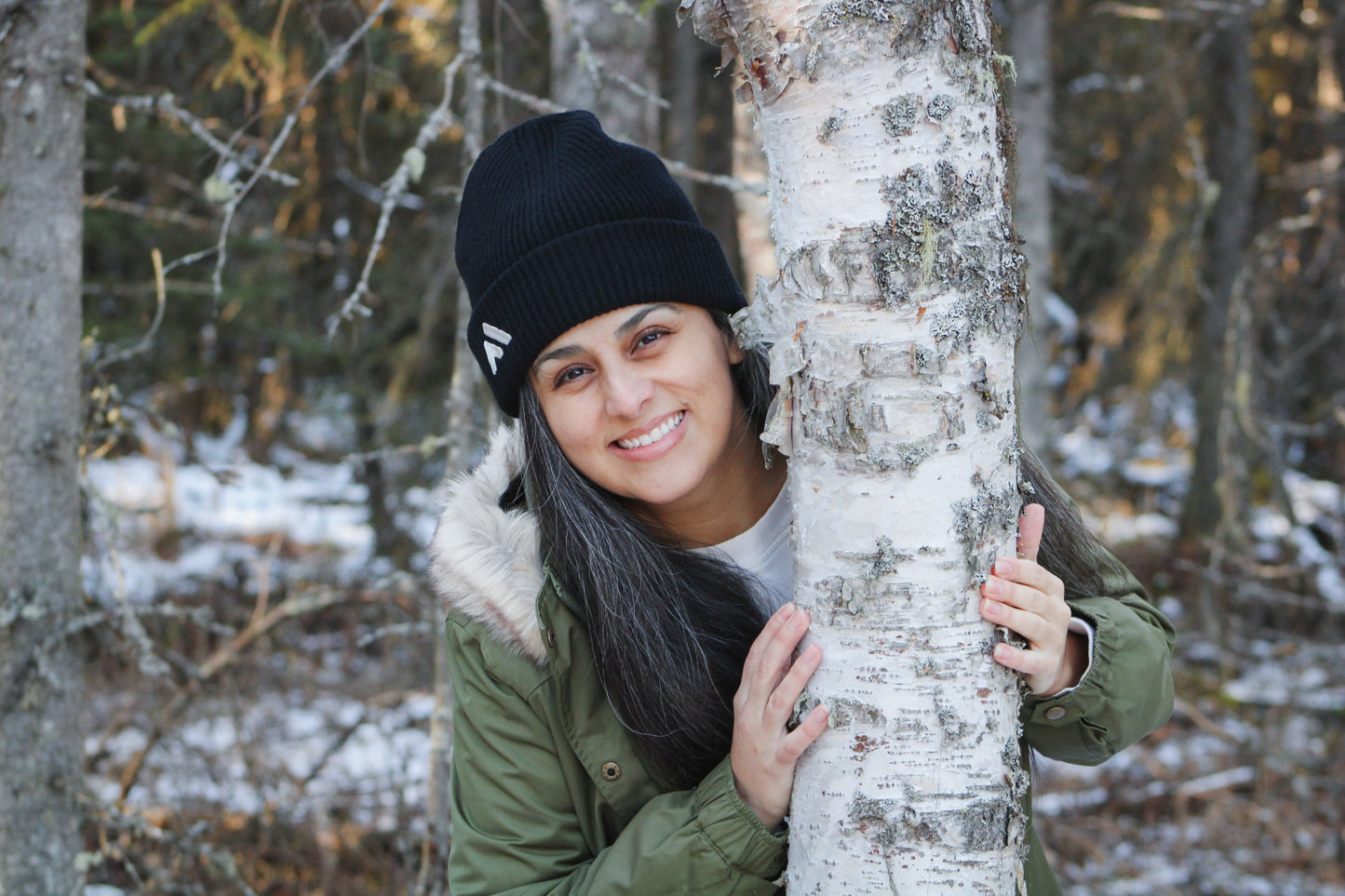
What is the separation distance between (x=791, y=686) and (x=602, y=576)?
0.50 metres

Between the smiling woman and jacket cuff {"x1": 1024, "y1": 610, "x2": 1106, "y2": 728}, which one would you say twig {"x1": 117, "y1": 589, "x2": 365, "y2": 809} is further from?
jacket cuff {"x1": 1024, "y1": 610, "x2": 1106, "y2": 728}

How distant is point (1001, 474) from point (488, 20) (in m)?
4.59

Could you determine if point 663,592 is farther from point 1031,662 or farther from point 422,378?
point 422,378

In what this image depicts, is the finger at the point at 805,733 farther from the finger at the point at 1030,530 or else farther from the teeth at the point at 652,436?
the teeth at the point at 652,436

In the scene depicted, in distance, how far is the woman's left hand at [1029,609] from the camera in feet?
4.53

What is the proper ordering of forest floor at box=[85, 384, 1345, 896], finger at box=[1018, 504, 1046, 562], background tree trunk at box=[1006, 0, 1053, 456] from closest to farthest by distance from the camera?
finger at box=[1018, 504, 1046, 562] → forest floor at box=[85, 384, 1345, 896] → background tree trunk at box=[1006, 0, 1053, 456]

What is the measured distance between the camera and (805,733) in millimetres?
1409

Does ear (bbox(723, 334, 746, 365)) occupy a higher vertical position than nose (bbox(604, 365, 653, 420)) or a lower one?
higher

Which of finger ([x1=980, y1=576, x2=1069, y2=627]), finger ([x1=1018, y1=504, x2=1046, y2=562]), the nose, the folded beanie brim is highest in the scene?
the folded beanie brim

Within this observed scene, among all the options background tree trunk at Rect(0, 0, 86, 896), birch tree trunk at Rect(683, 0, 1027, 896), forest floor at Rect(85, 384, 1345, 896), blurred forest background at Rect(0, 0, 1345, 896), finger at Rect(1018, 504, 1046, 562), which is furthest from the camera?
forest floor at Rect(85, 384, 1345, 896)

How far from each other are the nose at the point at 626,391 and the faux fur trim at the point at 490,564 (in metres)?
0.32

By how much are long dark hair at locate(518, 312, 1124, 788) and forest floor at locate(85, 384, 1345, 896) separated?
0.69m

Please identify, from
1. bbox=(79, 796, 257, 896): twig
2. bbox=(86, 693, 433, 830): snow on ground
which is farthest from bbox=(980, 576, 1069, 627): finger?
bbox=(86, 693, 433, 830): snow on ground

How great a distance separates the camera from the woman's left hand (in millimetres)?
1380
